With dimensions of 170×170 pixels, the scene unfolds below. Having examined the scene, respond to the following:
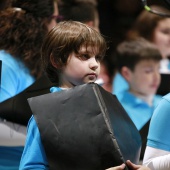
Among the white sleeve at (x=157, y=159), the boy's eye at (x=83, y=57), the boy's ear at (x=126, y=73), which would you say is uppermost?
the boy's eye at (x=83, y=57)

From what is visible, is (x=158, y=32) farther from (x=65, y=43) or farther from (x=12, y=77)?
(x=65, y=43)

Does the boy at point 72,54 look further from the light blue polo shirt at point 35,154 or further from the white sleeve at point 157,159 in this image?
the white sleeve at point 157,159

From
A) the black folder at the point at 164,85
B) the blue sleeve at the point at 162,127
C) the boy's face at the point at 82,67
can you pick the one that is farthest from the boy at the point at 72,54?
the black folder at the point at 164,85

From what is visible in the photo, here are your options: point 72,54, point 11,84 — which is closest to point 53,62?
point 72,54

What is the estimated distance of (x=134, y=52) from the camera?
5957 millimetres

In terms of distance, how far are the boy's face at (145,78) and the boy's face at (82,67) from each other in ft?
8.21

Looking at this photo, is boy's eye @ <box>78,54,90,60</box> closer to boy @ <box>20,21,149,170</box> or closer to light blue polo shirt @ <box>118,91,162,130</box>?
boy @ <box>20,21,149,170</box>

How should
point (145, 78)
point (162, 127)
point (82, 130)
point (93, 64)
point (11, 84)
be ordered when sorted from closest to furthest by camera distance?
point (82, 130)
point (93, 64)
point (162, 127)
point (11, 84)
point (145, 78)

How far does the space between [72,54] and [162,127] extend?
47cm

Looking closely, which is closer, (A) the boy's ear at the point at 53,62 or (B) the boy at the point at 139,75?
(A) the boy's ear at the point at 53,62

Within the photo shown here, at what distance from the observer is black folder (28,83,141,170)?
284 cm

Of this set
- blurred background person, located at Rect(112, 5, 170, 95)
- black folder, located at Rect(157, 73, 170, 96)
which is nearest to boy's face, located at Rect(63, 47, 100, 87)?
black folder, located at Rect(157, 73, 170, 96)

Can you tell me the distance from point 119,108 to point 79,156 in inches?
11.8

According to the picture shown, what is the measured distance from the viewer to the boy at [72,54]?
125 inches
